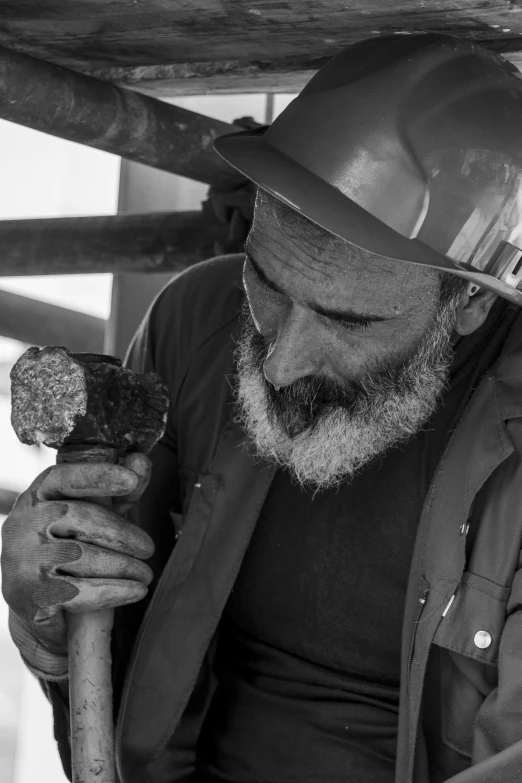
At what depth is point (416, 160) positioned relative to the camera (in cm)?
225

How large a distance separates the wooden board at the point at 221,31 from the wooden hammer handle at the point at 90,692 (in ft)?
3.06

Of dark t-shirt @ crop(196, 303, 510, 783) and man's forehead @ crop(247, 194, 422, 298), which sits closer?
man's forehead @ crop(247, 194, 422, 298)

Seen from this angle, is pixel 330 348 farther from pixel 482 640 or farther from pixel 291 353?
pixel 482 640

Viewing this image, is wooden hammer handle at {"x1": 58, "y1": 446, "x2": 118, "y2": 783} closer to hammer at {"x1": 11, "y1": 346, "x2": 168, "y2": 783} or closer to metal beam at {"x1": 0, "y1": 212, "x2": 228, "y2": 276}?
hammer at {"x1": 11, "y1": 346, "x2": 168, "y2": 783}

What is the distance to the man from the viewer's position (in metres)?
2.28

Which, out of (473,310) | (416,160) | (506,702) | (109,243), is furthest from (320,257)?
(109,243)

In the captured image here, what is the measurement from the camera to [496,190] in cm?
228

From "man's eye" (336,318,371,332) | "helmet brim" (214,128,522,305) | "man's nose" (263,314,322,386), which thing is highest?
"helmet brim" (214,128,522,305)

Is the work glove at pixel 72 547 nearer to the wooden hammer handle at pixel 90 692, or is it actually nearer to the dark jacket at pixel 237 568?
the wooden hammer handle at pixel 90 692

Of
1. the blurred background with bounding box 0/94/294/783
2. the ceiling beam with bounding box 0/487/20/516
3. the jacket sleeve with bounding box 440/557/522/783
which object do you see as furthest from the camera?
the ceiling beam with bounding box 0/487/20/516

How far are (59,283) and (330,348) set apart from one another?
503cm

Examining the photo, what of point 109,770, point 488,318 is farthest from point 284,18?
point 109,770

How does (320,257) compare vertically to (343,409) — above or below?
above

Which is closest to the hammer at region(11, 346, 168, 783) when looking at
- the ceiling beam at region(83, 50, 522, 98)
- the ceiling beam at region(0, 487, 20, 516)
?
the ceiling beam at region(83, 50, 522, 98)
